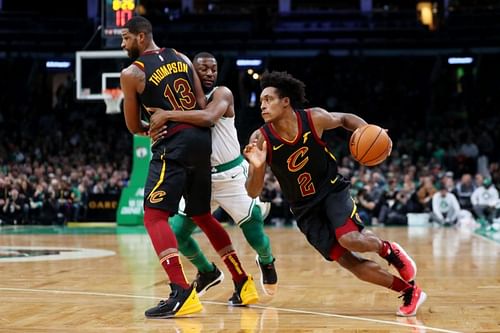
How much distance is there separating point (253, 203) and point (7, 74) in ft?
90.9

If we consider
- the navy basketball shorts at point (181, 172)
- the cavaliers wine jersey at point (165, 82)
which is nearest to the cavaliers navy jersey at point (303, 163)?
the navy basketball shorts at point (181, 172)

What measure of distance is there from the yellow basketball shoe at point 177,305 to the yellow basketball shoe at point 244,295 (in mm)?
555

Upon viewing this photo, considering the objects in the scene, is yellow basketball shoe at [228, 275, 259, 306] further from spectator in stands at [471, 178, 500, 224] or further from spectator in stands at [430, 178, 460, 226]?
spectator in stands at [471, 178, 500, 224]

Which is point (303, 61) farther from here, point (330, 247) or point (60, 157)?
point (330, 247)

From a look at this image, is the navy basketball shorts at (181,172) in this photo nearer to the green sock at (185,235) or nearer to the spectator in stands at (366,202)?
the green sock at (185,235)

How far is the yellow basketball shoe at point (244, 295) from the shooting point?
21.6 ft

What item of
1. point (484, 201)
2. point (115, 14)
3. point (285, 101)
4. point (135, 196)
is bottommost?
point (484, 201)

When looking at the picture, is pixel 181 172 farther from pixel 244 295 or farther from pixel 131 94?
pixel 244 295

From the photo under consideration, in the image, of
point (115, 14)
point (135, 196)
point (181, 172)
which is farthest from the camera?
point (135, 196)

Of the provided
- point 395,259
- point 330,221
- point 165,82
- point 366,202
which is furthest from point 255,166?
point 366,202

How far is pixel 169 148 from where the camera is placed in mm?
6223

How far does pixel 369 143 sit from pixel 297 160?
20.7 inches

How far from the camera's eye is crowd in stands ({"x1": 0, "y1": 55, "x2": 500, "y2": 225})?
20797mm

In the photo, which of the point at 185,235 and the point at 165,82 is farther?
the point at 185,235
